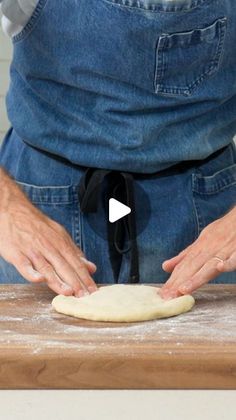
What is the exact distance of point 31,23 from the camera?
1642 millimetres

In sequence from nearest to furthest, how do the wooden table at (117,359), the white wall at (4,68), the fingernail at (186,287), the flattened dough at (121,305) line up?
the wooden table at (117,359) < the flattened dough at (121,305) < the fingernail at (186,287) < the white wall at (4,68)

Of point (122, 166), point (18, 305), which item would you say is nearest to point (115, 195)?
point (122, 166)

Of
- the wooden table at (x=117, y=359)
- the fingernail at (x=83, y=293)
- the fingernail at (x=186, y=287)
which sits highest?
the fingernail at (x=186, y=287)

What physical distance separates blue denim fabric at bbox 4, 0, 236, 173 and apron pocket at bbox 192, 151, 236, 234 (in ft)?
0.17

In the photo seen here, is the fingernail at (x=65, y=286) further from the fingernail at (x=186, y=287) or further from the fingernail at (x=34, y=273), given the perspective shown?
the fingernail at (x=186, y=287)

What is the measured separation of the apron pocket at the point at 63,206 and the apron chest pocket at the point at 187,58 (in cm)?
25

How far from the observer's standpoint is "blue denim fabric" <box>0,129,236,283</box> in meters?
1.72

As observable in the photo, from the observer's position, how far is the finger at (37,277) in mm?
1486

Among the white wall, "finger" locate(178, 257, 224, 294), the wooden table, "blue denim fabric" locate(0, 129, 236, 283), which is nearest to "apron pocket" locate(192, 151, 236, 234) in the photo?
"blue denim fabric" locate(0, 129, 236, 283)

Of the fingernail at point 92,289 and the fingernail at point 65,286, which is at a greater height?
the fingernail at point 65,286

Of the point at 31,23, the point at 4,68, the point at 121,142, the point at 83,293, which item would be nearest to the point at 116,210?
the point at 121,142

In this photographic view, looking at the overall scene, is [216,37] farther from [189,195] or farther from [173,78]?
[189,195]

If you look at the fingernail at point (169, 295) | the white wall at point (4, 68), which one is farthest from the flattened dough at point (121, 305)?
the white wall at point (4, 68)

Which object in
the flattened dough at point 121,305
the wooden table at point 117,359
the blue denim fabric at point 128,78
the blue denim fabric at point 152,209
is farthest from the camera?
the blue denim fabric at point 152,209
